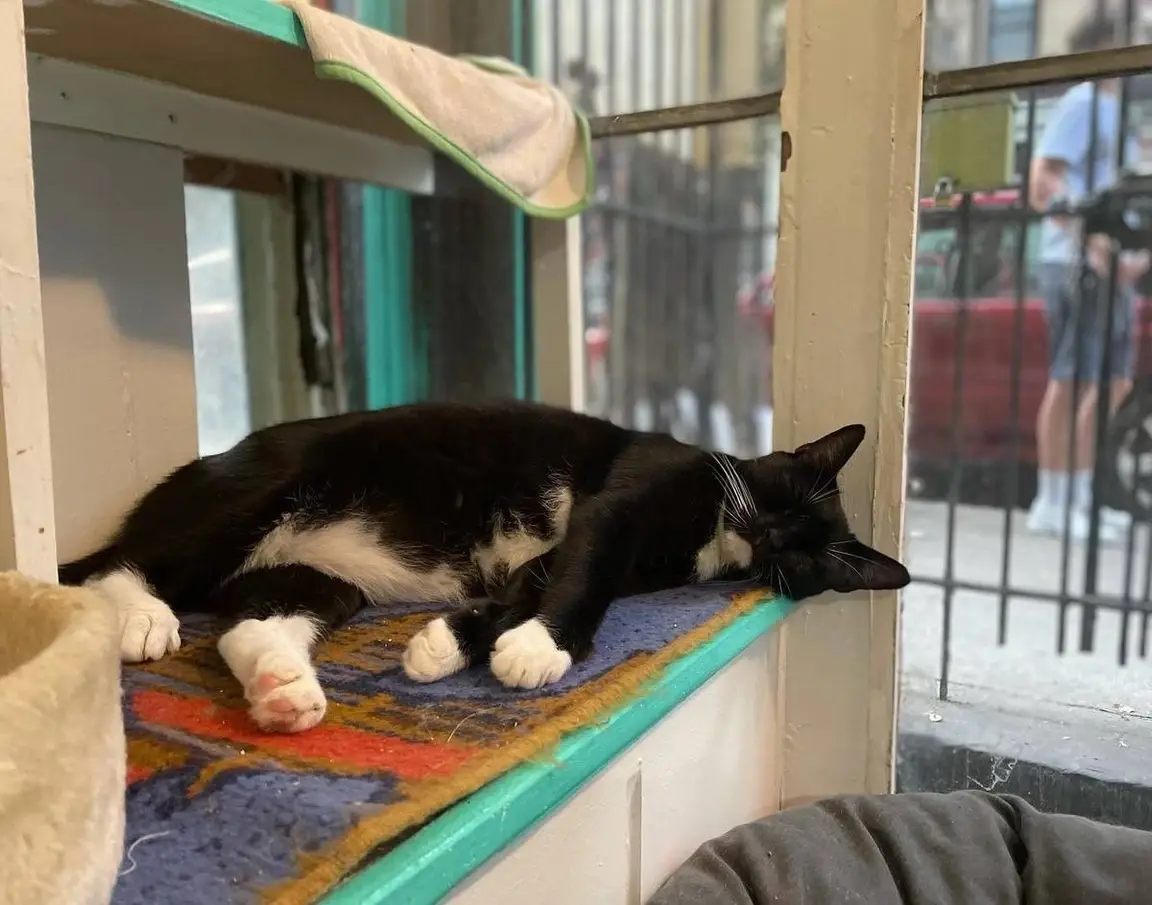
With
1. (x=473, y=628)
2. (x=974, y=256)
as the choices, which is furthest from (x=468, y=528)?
(x=974, y=256)

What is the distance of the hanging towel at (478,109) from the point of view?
2.88 feet

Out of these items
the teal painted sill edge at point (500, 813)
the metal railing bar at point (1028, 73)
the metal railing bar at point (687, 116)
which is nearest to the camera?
the teal painted sill edge at point (500, 813)

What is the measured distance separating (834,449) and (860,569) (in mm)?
138

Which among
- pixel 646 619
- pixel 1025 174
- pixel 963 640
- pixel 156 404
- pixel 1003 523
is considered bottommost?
pixel 963 640

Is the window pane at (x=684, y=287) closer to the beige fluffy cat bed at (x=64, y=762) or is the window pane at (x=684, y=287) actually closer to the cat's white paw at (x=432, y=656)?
the cat's white paw at (x=432, y=656)

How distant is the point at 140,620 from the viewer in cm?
80

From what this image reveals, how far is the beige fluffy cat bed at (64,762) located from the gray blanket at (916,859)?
0.50m

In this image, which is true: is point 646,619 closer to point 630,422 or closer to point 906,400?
point 906,400

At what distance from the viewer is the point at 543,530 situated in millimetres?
1057

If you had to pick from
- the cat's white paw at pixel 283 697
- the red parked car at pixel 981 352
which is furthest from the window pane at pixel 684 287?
the cat's white paw at pixel 283 697

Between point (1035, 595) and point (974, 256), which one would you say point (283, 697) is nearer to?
point (974, 256)

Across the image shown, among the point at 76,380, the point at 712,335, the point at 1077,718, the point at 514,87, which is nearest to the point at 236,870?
the point at 76,380

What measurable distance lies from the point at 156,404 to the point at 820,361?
829 mm

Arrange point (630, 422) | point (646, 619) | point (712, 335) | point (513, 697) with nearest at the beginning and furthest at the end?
point (513, 697) < point (646, 619) < point (630, 422) < point (712, 335)
